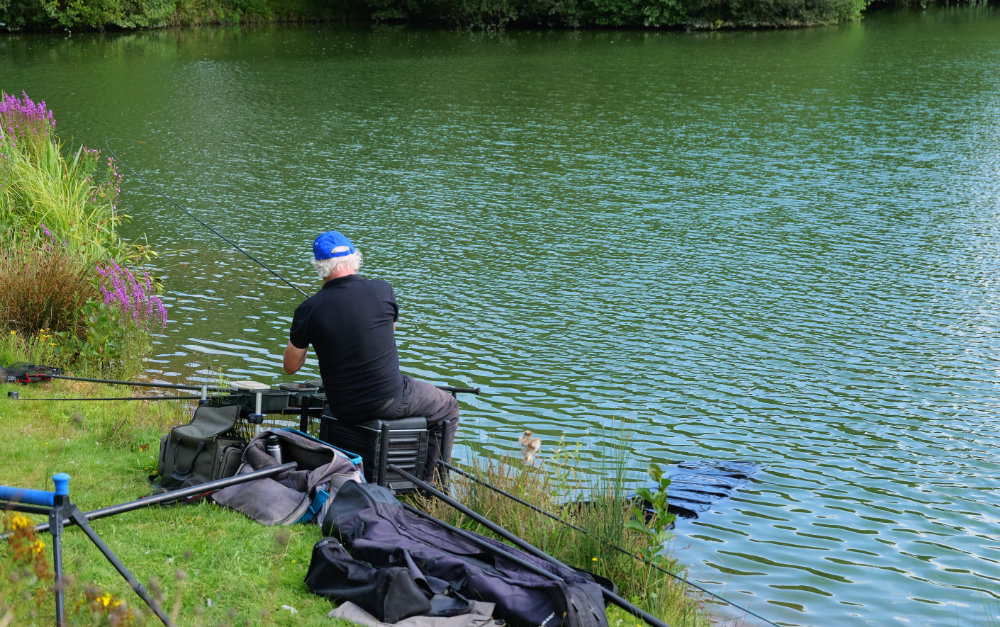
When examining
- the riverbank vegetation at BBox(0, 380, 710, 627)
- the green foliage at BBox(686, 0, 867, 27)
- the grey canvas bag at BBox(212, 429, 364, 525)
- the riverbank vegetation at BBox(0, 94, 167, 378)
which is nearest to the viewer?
the riverbank vegetation at BBox(0, 380, 710, 627)

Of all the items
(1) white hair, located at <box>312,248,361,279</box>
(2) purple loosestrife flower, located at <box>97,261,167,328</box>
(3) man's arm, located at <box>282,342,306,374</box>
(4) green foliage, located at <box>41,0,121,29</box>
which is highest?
(4) green foliage, located at <box>41,0,121,29</box>

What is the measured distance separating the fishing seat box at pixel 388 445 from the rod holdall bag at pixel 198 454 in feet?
1.75

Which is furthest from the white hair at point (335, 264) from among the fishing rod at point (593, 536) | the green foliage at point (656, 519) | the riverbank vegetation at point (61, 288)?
the riverbank vegetation at point (61, 288)

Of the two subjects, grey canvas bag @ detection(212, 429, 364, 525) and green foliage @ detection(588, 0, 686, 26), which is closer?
grey canvas bag @ detection(212, 429, 364, 525)

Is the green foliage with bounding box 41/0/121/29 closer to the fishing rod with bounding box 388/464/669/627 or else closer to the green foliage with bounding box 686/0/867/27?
the green foliage with bounding box 686/0/867/27

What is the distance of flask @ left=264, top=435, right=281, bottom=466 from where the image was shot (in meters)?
4.94

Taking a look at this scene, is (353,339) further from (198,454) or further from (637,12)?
(637,12)

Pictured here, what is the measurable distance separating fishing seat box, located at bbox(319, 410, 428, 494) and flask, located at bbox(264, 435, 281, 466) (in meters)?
0.35

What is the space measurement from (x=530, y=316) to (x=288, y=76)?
2007cm

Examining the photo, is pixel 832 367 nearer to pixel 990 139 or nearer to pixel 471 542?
pixel 471 542

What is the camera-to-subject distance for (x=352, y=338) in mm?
5055

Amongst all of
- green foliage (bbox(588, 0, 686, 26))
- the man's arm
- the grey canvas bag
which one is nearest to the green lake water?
the grey canvas bag

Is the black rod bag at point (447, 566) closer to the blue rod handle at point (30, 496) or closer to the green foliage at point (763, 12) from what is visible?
the blue rod handle at point (30, 496)

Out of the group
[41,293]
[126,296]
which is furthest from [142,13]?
[126,296]
